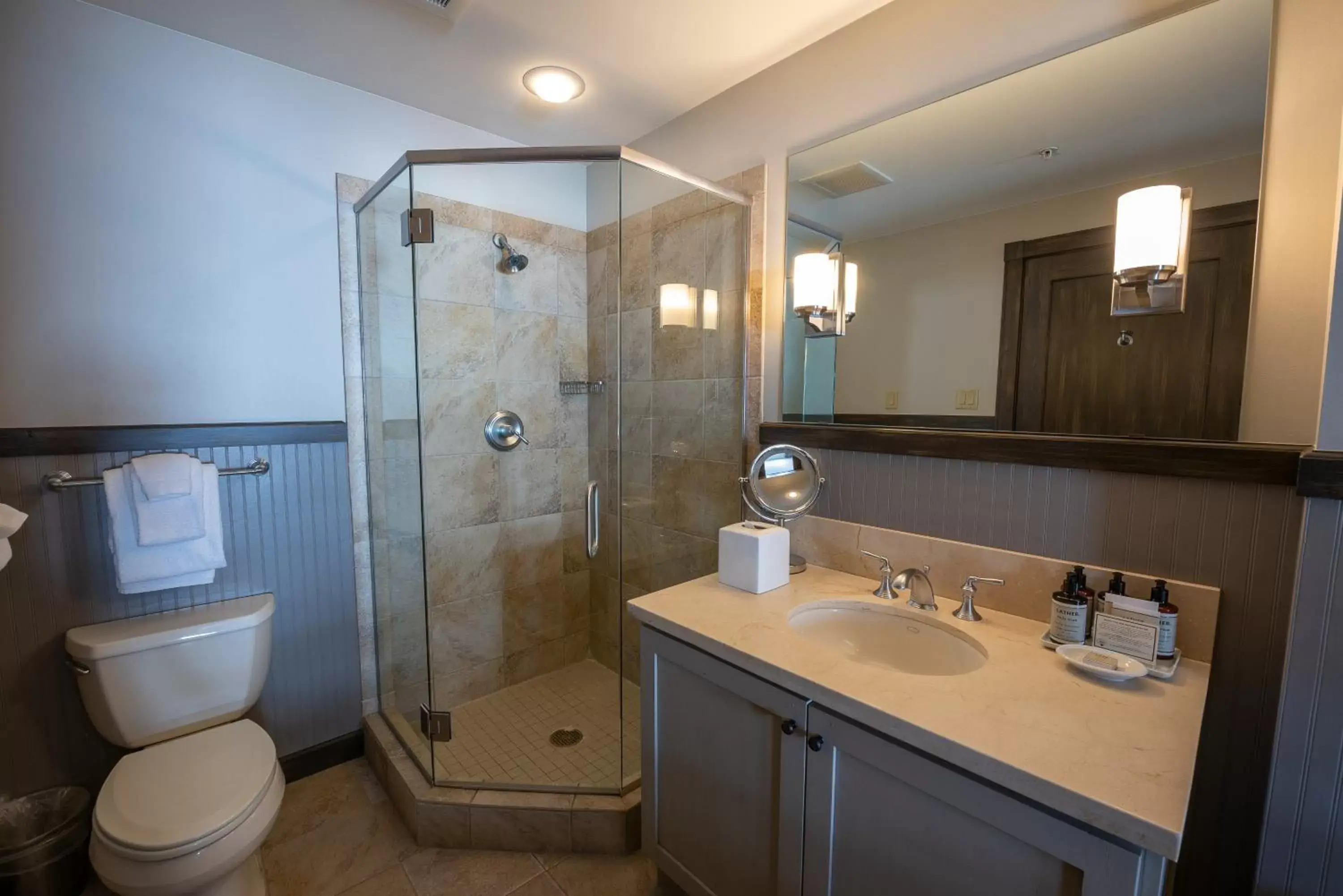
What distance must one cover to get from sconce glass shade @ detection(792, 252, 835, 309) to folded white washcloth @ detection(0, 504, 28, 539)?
2.02 m

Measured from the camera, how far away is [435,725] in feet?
6.00

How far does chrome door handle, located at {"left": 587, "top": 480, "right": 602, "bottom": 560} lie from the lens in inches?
83.8

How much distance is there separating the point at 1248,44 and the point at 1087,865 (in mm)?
1464

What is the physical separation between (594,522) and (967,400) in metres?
1.38

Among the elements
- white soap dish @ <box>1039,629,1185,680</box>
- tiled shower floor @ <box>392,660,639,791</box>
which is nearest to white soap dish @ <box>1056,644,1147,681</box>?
white soap dish @ <box>1039,629,1185,680</box>

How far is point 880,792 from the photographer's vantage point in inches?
36.8

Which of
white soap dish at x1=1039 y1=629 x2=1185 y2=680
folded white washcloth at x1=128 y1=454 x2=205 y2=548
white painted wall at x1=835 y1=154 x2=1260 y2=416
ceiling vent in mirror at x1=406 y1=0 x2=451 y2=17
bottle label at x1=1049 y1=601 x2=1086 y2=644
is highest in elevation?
ceiling vent in mirror at x1=406 y1=0 x2=451 y2=17

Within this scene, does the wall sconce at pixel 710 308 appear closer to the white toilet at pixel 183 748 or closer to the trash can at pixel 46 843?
Answer: the white toilet at pixel 183 748

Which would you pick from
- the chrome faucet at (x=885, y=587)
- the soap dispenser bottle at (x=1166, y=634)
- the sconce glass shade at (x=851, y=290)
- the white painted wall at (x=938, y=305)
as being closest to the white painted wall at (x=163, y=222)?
the sconce glass shade at (x=851, y=290)

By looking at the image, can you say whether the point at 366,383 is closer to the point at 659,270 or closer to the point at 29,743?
the point at 659,270

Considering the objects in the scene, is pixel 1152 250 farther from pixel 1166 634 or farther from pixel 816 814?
pixel 816 814

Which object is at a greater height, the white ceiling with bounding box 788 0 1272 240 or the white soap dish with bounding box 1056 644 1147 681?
the white ceiling with bounding box 788 0 1272 240

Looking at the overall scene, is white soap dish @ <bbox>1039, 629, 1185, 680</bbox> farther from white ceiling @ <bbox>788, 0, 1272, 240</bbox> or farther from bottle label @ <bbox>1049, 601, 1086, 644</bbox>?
white ceiling @ <bbox>788, 0, 1272, 240</bbox>

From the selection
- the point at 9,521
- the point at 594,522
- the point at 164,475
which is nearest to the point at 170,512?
the point at 164,475
